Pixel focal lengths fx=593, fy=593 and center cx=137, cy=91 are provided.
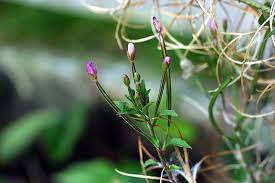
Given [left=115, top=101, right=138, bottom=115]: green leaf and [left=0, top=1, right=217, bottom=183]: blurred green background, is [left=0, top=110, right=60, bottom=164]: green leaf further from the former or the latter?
[left=115, top=101, right=138, bottom=115]: green leaf

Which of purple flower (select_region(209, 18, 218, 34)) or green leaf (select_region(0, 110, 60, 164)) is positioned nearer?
purple flower (select_region(209, 18, 218, 34))

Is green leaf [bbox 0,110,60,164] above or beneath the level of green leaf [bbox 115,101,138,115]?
beneath

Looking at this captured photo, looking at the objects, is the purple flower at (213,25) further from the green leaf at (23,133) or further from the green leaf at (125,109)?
the green leaf at (23,133)

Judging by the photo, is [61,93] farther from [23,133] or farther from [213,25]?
[213,25]

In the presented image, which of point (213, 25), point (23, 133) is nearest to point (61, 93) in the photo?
point (23, 133)

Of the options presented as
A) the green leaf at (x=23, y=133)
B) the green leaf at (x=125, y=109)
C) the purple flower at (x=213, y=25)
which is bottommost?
the green leaf at (x=23, y=133)

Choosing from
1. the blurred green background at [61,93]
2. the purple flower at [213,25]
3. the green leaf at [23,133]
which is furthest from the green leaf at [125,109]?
the green leaf at [23,133]

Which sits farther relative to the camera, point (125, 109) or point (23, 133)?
point (23, 133)

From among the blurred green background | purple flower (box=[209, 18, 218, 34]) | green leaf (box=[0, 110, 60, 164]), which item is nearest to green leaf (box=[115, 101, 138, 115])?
purple flower (box=[209, 18, 218, 34])
